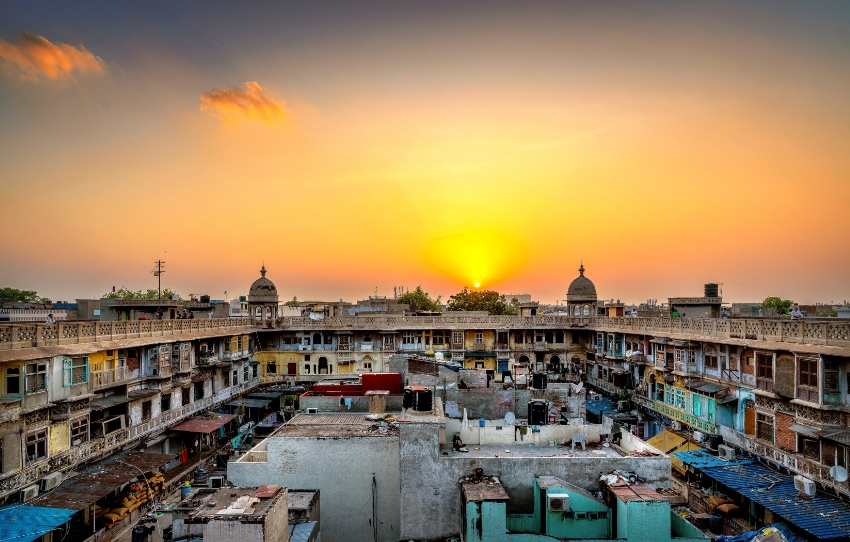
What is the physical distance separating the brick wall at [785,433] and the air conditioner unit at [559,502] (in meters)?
13.8

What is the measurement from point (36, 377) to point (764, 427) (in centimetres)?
3463

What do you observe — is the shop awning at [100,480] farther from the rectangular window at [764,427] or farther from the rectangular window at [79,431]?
the rectangular window at [764,427]

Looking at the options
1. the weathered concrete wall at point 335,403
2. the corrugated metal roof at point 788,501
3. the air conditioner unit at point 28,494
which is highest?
the weathered concrete wall at point 335,403

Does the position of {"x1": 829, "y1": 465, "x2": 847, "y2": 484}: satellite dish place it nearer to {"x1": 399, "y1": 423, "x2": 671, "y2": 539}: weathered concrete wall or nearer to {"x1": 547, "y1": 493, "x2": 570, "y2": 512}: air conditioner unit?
{"x1": 399, "y1": 423, "x2": 671, "y2": 539}: weathered concrete wall

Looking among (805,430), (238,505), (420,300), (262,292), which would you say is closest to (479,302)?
(420,300)

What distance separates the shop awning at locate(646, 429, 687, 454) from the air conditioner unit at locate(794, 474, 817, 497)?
8.95m

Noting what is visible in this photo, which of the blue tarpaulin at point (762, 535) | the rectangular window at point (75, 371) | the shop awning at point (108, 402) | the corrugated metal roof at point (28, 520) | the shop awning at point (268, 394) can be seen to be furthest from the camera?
the shop awning at point (268, 394)

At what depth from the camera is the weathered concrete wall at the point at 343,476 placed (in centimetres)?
2216

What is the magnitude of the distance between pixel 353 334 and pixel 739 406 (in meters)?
34.3

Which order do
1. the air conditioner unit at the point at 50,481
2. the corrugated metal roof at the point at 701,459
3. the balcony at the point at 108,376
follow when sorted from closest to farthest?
the air conditioner unit at the point at 50,481 → the corrugated metal roof at the point at 701,459 → the balcony at the point at 108,376

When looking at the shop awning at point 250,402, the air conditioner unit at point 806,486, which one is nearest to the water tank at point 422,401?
the air conditioner unit at point 806,486

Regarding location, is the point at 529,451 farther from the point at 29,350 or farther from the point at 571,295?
the point at 571,295

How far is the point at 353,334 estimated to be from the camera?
52906mm

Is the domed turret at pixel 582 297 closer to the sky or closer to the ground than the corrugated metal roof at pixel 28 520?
closer to the sky
